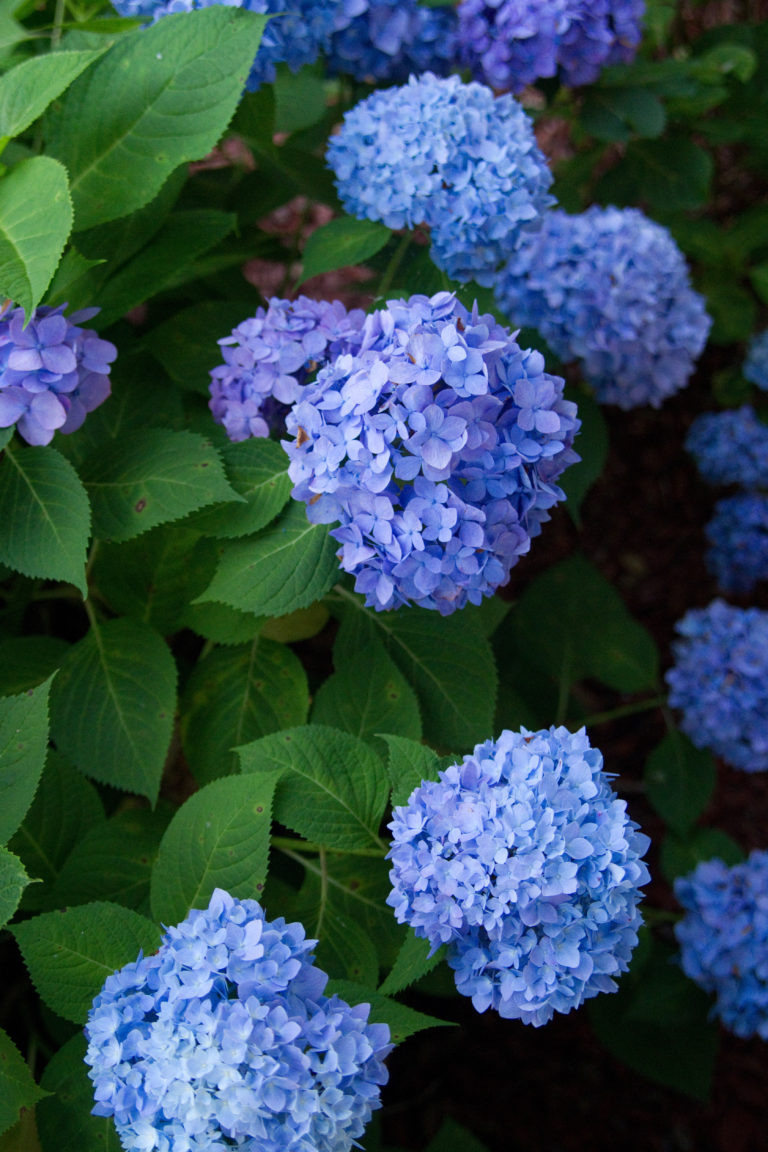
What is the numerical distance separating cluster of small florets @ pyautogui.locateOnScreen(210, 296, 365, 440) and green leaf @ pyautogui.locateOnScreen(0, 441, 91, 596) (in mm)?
246

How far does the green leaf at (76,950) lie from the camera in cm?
119

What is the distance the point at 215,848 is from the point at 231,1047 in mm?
301

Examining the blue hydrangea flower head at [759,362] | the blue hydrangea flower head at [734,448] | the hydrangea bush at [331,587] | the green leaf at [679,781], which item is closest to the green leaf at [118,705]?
the hydrangea bush at [331,587]

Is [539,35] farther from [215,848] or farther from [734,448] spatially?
[215,848]

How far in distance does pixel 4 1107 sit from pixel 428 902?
1.71 ft

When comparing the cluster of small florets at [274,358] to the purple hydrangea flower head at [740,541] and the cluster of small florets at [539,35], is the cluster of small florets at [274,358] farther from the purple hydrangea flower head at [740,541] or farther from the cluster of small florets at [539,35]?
the purple hydrangea flower head at [740,541]

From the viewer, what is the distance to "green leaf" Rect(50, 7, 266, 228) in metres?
1.39

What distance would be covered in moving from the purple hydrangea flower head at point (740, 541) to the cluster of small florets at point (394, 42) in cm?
139

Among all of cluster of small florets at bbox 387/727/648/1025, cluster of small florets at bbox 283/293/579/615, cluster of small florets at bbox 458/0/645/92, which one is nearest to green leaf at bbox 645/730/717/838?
cluster of small florets at bbox 387/727/648/1025

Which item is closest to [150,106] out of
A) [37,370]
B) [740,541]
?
[37,370]

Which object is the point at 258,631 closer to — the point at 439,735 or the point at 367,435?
the point at 439,735

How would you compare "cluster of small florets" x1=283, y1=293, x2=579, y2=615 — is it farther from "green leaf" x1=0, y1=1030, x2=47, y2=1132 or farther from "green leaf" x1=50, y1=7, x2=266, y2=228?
"green leaf" x1=0, y1=1030, x2=47, y2=1132

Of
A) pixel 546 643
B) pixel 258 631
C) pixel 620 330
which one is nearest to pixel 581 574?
pixel 546 643

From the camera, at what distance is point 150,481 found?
1.39m
